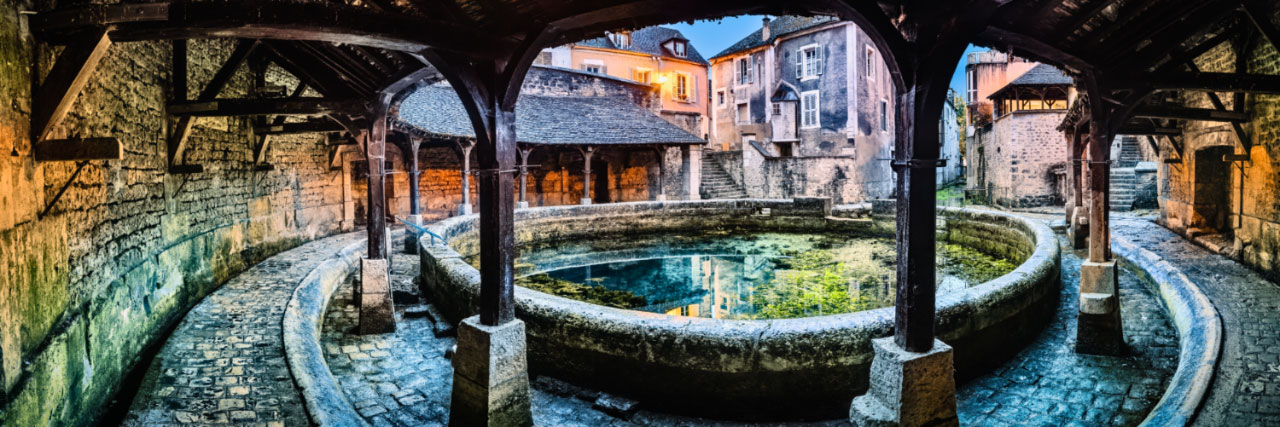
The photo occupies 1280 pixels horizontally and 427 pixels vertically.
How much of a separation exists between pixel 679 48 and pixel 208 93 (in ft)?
87.8

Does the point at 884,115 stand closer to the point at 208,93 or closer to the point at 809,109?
the point at 809,109

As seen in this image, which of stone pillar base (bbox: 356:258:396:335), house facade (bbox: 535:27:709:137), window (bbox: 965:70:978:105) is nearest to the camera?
stone pillar base (bbox: 356:258:396:335)

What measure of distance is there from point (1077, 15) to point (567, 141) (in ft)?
46.2

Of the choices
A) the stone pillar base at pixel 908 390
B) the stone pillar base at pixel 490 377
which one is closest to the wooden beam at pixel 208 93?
the stone pillar base at pixel 490 377

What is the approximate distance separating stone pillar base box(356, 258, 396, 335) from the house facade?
2152cm

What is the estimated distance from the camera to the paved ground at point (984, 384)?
4.25 m

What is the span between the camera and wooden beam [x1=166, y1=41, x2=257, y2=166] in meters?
5.95

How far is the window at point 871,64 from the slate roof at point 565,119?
8.97 metres

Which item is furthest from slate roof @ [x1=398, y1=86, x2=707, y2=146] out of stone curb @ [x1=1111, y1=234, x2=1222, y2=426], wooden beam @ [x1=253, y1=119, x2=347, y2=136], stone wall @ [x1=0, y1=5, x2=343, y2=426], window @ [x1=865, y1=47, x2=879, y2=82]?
stone curb @ [x1=1111, y1=234, x2=1222, y2=426]

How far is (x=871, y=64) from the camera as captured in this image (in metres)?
24.5

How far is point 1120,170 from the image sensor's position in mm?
16516

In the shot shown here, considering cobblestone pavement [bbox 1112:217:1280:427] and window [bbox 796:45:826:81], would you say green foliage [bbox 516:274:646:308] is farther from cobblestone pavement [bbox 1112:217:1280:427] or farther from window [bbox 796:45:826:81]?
window [bbox 796:45:826:81]

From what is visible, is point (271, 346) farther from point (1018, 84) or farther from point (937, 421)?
point (1018, 84)

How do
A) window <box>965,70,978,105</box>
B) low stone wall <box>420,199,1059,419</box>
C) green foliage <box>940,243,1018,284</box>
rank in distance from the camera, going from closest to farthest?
low stone wall <box>420,199,1059,419</box> < green foliage <box>940,243,1018,284</box> < window <box>965,70,978,105</box>
